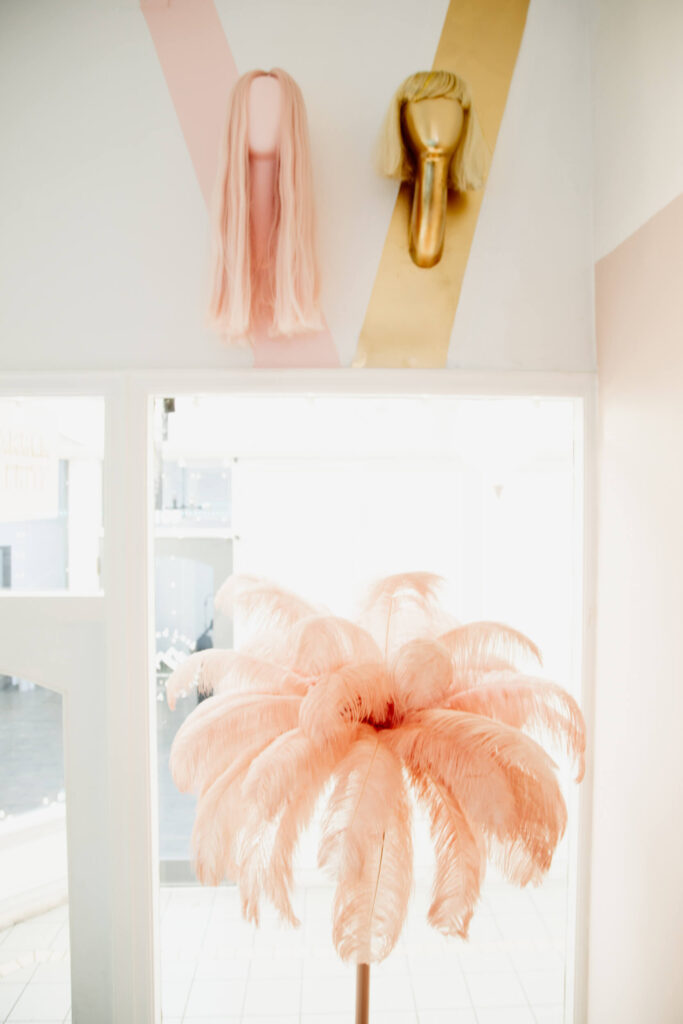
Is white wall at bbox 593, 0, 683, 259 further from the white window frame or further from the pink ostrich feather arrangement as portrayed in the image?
the pink ostrich feather arrangement

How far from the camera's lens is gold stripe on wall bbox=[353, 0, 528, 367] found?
173 centimetres

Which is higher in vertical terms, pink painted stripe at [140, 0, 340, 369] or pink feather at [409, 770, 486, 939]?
pink painted stripe at [140, 0, 340, 369]

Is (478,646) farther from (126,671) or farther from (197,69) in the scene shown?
(197,69)

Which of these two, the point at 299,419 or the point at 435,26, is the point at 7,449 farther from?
the point at 435,26

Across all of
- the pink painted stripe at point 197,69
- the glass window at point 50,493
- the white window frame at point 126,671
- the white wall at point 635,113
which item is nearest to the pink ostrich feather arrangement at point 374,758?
the white window frame at point 126,671

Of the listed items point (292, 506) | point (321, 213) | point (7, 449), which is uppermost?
point (321, 213)

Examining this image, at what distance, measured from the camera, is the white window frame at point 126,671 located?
1.76m

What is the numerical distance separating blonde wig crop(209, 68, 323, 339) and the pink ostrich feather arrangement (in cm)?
68

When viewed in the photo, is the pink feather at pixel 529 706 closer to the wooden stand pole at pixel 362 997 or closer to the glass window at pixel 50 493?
the wooden stand pole at pixel 362 997

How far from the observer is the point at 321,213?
174 cm

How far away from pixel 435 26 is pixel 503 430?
40.8 inches

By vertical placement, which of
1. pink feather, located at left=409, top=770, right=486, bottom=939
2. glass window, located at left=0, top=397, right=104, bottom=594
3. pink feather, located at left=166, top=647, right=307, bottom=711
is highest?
glass window, located at left=0, top=397, right=104, bottom=594

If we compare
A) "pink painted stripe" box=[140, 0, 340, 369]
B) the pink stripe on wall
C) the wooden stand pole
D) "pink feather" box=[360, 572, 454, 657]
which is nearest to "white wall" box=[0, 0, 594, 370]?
"pink painted stripe" box=[140, 0, 340, 369]

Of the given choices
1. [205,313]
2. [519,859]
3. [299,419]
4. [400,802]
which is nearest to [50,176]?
[205,313]
